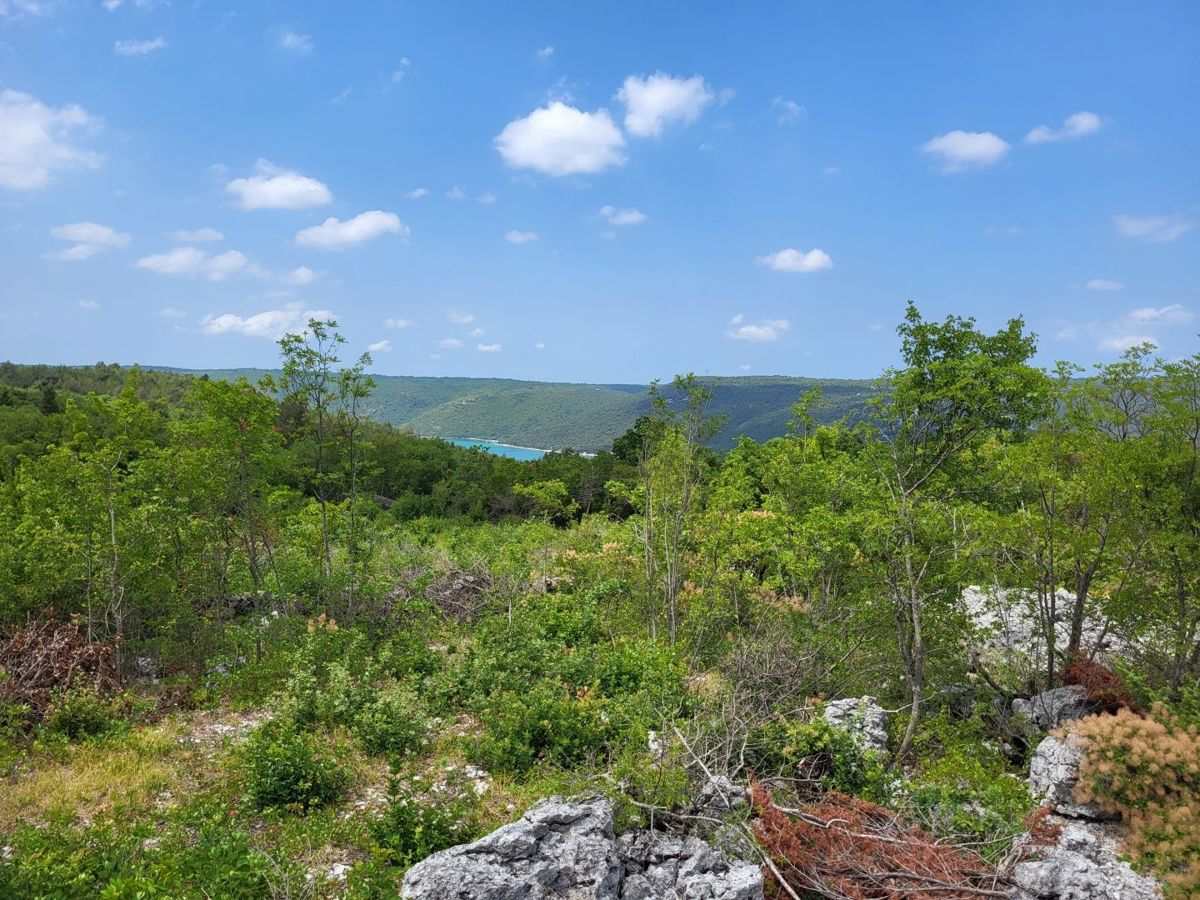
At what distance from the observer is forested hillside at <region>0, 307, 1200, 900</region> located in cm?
602

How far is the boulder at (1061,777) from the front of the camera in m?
7.14

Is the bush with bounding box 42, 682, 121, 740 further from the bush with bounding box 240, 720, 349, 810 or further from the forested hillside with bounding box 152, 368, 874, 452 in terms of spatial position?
the forested hillside with bounding box 152, 368, 874, 452

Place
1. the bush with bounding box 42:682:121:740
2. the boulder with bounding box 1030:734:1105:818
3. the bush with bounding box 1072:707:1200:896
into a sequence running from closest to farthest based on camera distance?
the bush with bounding box 1072:707:1200:896 → the boulder with bounding box 1030:734:1105:818 → the bush with bounding box 42:682:121:740

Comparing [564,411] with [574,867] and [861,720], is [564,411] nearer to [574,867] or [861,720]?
[861,720]

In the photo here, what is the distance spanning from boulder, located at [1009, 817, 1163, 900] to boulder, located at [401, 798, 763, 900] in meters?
2.29

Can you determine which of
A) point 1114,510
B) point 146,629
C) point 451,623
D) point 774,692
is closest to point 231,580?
point 146,629

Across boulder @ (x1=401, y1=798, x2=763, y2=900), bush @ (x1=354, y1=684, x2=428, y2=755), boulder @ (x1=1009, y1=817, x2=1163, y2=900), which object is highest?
boulder @ (x1=401, y1=798, x2=763, y2=900)

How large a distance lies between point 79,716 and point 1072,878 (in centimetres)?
1057

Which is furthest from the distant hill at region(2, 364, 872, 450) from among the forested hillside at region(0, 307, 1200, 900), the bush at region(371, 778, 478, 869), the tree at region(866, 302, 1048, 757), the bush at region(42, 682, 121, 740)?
the bush at region(371, 778, 478, 869)

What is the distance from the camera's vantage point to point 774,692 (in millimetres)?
9195

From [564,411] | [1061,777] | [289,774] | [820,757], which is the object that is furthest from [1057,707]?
[564,411]

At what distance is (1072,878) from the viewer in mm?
5391

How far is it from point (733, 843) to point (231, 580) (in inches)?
382

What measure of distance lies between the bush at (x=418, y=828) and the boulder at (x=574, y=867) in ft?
2.77
